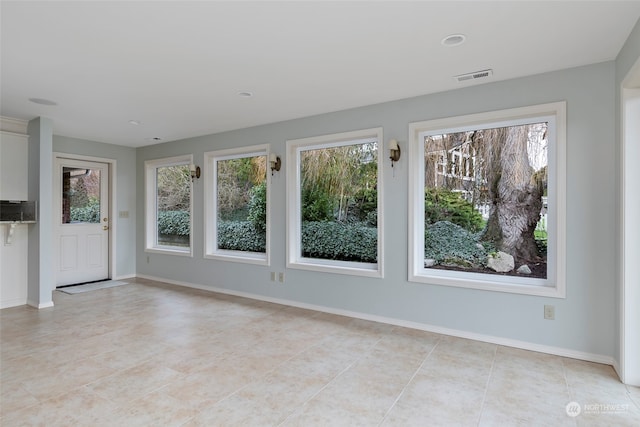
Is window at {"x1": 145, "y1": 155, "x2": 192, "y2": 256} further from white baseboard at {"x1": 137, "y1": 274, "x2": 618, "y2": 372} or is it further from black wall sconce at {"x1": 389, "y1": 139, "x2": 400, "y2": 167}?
black wall sconce at {"x1": 389, "y1": 139, "x2": 400, "y2": 167}

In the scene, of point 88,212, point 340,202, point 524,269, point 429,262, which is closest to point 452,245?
point 429,262

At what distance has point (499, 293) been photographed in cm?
329

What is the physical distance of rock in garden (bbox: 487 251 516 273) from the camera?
3.40 m

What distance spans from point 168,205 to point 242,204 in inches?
70.9

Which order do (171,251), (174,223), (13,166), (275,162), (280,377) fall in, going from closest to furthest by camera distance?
(280,377)
(13,166)
(275,162)
(171,251)
(174,223)

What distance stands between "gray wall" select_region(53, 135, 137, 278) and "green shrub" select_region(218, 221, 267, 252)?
2093 mm

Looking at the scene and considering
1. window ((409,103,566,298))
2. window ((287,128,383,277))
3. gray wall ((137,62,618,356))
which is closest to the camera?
gray wall ((137,62,618,356))

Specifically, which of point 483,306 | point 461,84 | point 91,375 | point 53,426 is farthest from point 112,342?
point 461,84

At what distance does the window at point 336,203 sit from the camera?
4180 mm

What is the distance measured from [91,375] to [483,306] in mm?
3381

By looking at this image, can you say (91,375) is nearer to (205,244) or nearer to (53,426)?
(53,426)

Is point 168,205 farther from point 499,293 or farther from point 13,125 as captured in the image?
point 499,293

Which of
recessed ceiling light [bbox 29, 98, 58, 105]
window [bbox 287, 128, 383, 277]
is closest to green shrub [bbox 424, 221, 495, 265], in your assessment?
window [bbox 287, 128, 383, 277]

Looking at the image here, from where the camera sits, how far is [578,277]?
9.70 ft
